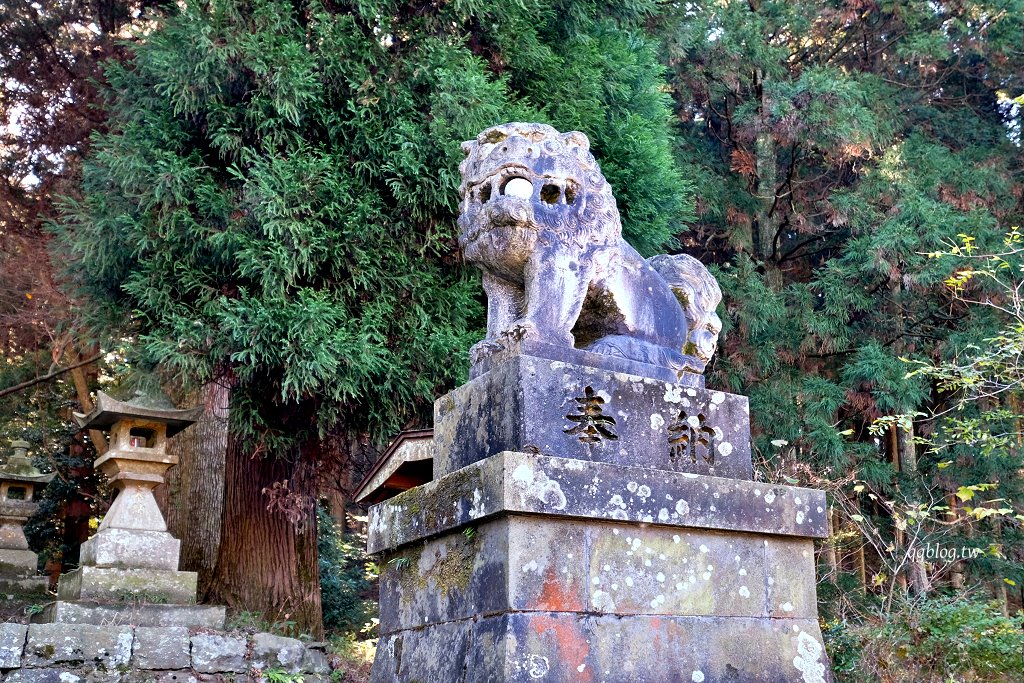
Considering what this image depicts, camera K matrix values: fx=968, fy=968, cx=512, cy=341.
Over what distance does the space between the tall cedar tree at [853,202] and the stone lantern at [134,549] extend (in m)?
5.77

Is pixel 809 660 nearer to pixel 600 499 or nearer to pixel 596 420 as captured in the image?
pixel 600 499

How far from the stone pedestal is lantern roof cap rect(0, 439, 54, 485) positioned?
9.79m

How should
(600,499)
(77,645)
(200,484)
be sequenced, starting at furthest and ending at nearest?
(200,484), (77,645), (600,499)

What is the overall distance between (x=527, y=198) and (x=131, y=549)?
20.4 ft

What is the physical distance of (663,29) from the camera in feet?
36.3

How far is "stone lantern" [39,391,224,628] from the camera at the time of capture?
8.01m

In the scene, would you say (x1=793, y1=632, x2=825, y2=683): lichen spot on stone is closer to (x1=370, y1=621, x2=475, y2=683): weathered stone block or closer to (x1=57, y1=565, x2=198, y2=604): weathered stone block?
(x1=370, y1=621, x2=475, y2=683): weathered stone block

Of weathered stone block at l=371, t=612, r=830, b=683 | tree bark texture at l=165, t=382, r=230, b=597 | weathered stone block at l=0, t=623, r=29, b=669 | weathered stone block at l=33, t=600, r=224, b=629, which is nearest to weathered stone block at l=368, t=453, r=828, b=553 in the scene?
weathered stone block at l=371, t=612, r=830, b=683

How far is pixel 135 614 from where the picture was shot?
7.92 meters

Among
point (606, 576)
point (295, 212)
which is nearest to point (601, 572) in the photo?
point (606, 576)

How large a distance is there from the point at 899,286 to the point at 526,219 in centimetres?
870

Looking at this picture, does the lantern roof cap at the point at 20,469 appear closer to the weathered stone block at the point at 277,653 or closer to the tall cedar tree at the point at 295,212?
the tall cedar tree at the point at 295,212

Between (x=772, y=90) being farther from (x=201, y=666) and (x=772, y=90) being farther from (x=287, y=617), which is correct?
(x=201, y=666)

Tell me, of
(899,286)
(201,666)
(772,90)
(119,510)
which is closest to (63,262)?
(119,510)
